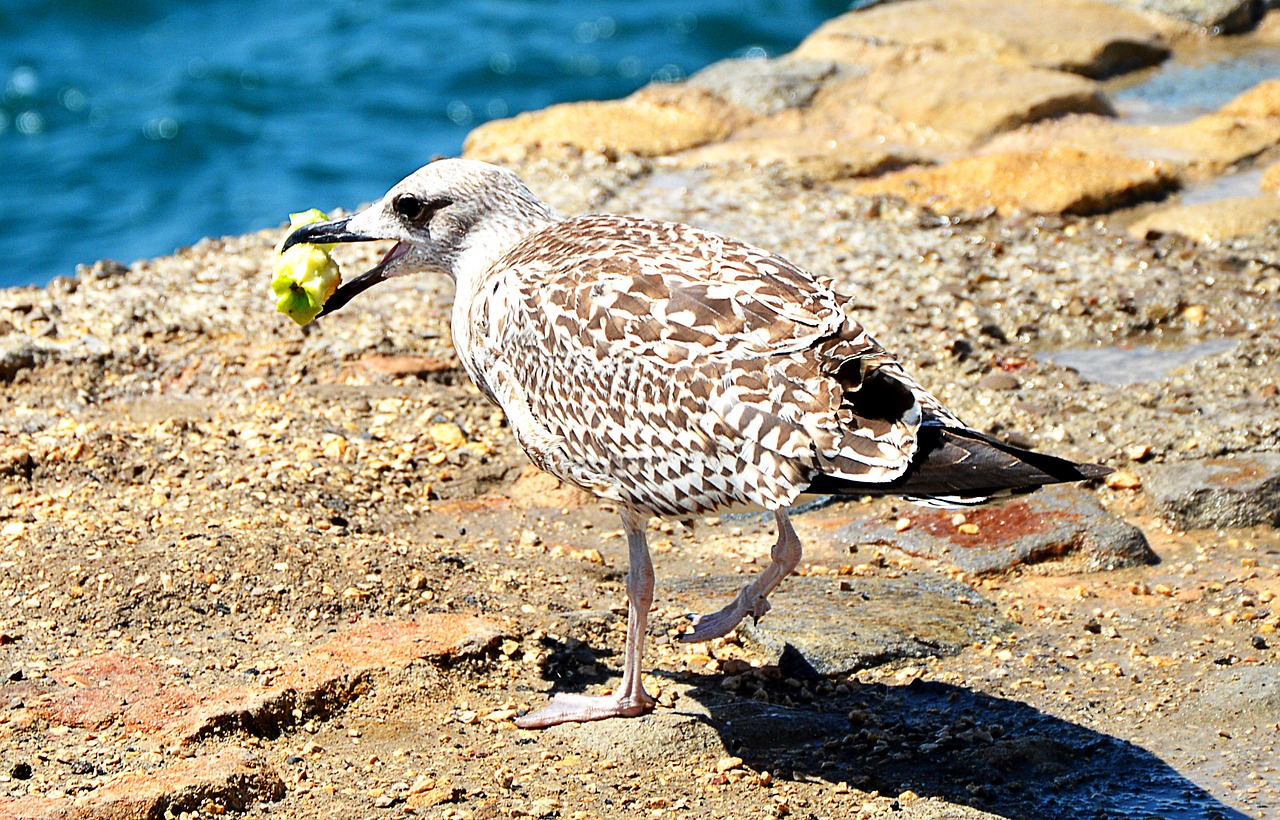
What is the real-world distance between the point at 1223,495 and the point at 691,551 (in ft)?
6.39

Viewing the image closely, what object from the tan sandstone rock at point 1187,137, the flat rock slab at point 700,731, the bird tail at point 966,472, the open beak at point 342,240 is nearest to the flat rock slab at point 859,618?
the flat rock slab at point 700,731

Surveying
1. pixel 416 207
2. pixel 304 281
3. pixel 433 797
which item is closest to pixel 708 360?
pixel 433 797

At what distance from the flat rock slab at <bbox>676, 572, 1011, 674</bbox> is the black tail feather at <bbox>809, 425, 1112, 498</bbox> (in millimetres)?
1010

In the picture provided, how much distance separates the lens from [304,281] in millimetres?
5566

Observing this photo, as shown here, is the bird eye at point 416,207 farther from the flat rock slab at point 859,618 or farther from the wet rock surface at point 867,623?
the wet rock surface at point 867,623

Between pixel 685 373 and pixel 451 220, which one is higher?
pixel 451 220

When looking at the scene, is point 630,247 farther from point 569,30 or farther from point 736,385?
point 569,30

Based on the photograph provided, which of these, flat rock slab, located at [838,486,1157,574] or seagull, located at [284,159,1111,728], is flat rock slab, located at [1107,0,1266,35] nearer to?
flat rock slab, located at [838,486,1157,574]

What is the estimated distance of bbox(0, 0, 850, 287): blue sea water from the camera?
16703 mm

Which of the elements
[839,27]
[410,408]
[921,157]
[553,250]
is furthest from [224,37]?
[553,250]

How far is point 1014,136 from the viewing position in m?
9.08

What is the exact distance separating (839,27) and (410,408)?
601 centimetres

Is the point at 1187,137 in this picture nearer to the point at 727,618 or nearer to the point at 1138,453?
the point at 1138,453

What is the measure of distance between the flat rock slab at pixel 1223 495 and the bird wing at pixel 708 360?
1878mm
